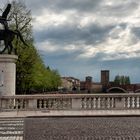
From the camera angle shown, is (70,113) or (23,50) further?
(23,50)

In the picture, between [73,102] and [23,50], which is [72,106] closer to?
[73,102]

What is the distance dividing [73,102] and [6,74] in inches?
183

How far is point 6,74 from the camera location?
31.3m

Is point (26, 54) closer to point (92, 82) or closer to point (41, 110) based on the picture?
point (41, 110)

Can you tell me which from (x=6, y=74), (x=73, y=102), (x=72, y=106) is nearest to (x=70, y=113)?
(x=72, y=106)

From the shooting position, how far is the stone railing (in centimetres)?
2994

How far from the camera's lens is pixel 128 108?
30.1 metres

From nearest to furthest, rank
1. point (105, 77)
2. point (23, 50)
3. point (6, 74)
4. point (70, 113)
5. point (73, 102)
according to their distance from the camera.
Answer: point (70, 113) → point (73, 102) → point (6, 74) → point (23, 50) → point (105, 77)

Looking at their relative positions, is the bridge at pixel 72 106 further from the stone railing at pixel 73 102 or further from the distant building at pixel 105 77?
the distant building at pixel 105 77

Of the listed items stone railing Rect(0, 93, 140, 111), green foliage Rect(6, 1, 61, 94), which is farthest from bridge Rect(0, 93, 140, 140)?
green foliage Rect(6, 1, 61, 94)

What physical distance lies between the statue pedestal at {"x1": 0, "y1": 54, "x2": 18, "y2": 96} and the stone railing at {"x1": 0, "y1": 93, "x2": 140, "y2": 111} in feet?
4.12

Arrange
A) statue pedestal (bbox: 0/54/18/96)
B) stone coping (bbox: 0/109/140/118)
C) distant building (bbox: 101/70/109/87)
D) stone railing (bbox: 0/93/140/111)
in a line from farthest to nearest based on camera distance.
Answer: distant building (bbox: 101/70/109/87) → statue pedestal (bbox: 0/54/18/96) → stone railing (bbox: 0/93/140/111) → stone coping (bbox: 0/109/140/118)

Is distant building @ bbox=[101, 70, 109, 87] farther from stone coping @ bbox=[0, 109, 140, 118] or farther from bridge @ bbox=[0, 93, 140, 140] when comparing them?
stone coping @ bbox=[0, 109, 140, 118]

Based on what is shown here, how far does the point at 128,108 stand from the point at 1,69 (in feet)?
27.1
